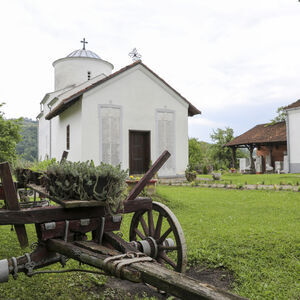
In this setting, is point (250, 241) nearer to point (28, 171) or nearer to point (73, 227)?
point (73, 227)

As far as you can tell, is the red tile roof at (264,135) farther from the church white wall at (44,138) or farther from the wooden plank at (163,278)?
the wooden plank at (163,278)

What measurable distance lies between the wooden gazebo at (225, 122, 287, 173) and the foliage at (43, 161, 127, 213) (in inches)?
1000

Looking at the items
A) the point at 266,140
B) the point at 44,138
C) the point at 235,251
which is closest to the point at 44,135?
the point at 44,138

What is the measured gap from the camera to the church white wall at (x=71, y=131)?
14.4 m

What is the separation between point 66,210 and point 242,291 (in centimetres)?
196

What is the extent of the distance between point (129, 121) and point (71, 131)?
9.71 ft

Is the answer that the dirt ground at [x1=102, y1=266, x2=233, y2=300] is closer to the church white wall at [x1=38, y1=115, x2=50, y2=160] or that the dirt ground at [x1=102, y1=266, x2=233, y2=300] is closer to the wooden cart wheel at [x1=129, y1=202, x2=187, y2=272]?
the wooden cart wheel at [x1=129, y1=202, x2=187, y2=272]

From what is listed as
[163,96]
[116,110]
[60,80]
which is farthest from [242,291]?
[60,80]

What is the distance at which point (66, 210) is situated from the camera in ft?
8.70

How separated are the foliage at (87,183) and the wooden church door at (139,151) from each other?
12.5 metres

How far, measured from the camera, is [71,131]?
1557cm

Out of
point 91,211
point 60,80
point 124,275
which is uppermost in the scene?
point 60,80

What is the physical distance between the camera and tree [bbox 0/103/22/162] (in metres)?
12.9

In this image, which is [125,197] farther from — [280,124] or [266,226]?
[280,124]
